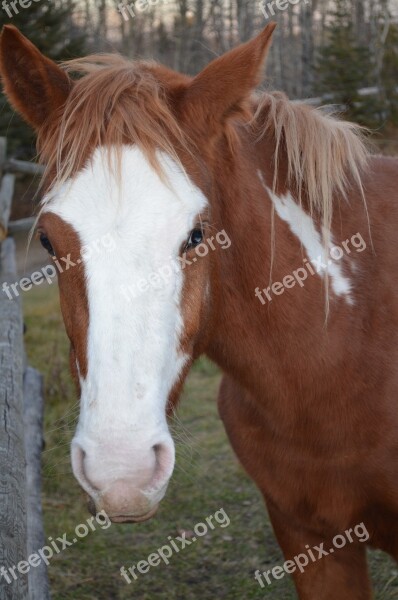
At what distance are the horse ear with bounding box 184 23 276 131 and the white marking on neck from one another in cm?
33

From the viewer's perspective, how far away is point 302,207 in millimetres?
2455

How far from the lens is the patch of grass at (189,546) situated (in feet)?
11.8

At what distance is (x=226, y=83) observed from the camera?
6.92 ft

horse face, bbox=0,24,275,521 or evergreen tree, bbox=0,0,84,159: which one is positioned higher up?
horse face, bbox=0,24,275,521

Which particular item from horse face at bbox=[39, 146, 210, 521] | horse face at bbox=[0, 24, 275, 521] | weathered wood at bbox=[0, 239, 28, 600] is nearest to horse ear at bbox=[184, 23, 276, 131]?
horse face at bbox=[0, 24, 275, 521]

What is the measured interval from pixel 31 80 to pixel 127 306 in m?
0.90

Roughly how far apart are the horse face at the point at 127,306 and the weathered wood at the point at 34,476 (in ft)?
4.45

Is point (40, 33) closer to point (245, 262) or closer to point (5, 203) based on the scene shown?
point (5, 203)

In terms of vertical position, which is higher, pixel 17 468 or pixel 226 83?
pixel 226 83

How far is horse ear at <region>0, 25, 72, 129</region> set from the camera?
82.4 inches

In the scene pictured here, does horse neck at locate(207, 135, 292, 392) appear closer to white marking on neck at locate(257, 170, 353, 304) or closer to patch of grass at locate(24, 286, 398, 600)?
white marking on neck at locate(257, 170, 353, 304)

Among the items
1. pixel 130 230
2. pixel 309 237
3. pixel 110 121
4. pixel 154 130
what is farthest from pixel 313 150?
pixel 130 230

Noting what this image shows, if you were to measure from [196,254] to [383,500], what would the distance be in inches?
46.3

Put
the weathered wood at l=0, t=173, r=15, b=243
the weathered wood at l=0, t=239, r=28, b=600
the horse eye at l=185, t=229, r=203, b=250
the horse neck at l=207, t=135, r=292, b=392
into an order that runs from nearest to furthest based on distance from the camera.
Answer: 1. the horse eye at l=185, t=229, r=203, b=250
2. the weathered wood at l=0, t=239, r=28, b=600
3. the horse neck at l=207, t=135, r=292, b=392
4. the weathered wood at l=0, t=173, r=15, b=243
